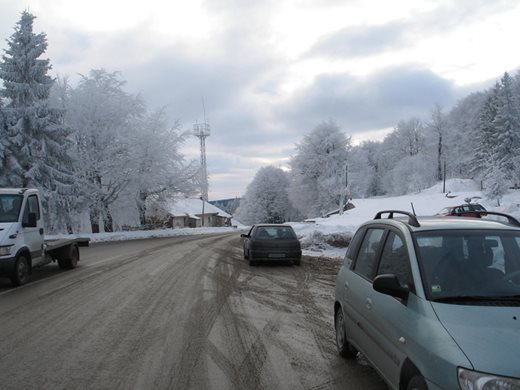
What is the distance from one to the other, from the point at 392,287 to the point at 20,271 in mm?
10426

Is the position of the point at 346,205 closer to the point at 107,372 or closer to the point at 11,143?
the point at 11,143

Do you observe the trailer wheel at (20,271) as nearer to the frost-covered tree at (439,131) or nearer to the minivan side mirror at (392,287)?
the minivan side mirror at (392,287)

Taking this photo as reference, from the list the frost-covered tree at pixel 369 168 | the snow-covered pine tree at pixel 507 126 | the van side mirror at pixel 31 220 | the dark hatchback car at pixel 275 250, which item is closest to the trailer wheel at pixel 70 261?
the van side mirror at pixel 31 220

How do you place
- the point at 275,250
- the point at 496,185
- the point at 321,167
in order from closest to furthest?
the point at 275,250
the point at 496,185
the point at 321,167

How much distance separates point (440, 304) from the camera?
11.7 ft

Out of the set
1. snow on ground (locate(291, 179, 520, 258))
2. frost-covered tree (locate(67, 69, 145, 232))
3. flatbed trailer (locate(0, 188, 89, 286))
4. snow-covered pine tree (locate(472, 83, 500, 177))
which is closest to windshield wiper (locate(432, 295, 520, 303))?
snow on ground (locate(291, 179, 520, 258))

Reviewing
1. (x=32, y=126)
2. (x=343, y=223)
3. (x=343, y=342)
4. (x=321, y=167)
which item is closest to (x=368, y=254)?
(x=343, y=342)

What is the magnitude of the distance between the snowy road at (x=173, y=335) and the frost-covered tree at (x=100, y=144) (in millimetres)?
24791

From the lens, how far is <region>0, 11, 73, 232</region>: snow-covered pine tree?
2891cm

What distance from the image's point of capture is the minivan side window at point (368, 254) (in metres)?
5.01

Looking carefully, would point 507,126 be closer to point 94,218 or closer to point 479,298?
point 94,218

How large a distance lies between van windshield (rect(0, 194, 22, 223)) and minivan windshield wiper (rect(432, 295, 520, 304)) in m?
11.0

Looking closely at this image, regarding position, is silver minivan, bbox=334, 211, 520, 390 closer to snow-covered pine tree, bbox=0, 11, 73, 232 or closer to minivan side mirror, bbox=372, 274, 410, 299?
minivan side mirror, bbox=372, 274, 410, 299

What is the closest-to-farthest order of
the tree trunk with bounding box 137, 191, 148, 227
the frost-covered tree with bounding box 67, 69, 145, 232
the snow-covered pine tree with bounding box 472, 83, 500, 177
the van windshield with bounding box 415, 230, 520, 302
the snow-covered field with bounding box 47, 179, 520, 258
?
the van windshield with bounding box 415, 230, 520, 302 < the snow-covered field with bounding box 47, 179, 520, 258 < the frost-covered tree with bounding box 67, 69, 145, 232 < the tree trunk with bounding box 137, 191, 148, 227 < the snow-covered pine tree with bounding box 472, 83, 500, 177
